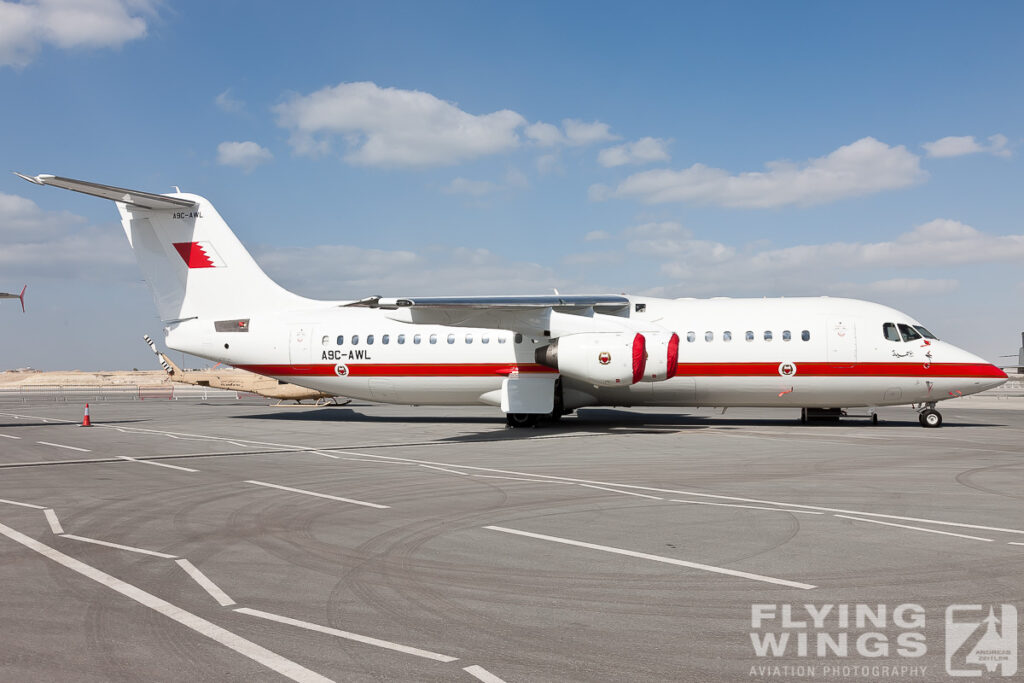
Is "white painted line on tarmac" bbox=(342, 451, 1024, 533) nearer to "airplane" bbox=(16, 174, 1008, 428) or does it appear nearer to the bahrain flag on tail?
"airplane" bbox=(16, 174, 1008, 428)

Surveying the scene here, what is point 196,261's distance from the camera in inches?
1077

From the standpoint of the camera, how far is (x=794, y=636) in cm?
530

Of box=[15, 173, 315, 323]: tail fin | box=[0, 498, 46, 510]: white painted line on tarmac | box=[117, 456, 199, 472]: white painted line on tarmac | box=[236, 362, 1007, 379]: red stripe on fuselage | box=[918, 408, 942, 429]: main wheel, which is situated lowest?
box=[117, 456, 199, 472]: white painted line on tarmac

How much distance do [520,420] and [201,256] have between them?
13339mm

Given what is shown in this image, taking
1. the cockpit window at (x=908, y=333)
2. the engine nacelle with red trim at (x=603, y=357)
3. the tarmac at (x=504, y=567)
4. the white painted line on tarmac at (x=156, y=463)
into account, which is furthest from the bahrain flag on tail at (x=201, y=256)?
the cockpit window at (x=908, y=333)

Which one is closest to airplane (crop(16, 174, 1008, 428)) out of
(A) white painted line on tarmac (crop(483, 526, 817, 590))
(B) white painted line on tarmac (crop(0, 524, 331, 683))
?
(A) white painted line on tarmac (crop(483, 526, 817, 590))

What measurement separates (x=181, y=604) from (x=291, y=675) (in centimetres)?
198

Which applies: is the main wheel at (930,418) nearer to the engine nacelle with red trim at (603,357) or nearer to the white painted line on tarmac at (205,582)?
the engine nacelle with red trim at (603,357)

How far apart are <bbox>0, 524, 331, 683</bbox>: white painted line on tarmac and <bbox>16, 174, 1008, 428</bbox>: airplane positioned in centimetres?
1268

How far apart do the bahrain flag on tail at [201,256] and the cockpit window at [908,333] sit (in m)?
23.4

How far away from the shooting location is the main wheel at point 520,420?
24969 mm

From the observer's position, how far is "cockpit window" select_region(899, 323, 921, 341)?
2294 centimetres

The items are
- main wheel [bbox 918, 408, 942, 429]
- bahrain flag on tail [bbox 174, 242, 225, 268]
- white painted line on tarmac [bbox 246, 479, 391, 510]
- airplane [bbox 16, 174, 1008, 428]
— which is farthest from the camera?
bahrain flag on tail [bbox 174, 242, 225, 268]

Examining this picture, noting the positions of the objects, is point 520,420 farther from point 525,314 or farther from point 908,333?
point 908,333
